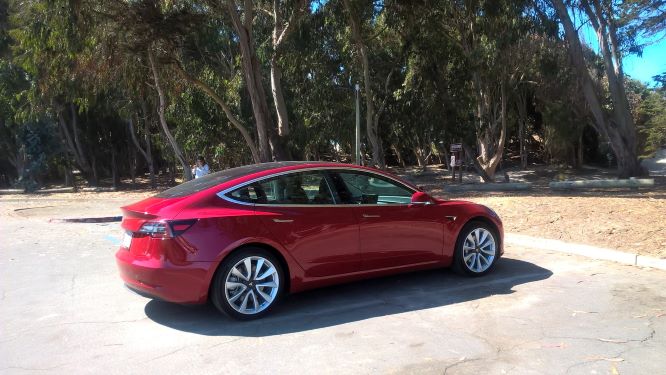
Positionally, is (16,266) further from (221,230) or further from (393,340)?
(393,340)

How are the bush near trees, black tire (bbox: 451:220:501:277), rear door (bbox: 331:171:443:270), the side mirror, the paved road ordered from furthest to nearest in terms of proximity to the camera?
the bush near trees → black tire (bbox: 451:220:501:277) → the side mirror → rear door (bbox: 331:171:443:270) → the paved road

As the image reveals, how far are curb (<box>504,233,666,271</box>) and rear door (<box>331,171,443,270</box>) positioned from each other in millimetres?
2875

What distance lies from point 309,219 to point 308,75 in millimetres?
19451

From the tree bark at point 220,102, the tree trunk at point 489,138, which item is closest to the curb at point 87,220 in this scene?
the tree bark at point 220,102

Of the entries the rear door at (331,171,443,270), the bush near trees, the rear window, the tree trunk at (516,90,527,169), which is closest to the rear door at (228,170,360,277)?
the rear door at (331,171,443,270)

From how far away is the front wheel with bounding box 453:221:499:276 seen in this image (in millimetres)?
6840

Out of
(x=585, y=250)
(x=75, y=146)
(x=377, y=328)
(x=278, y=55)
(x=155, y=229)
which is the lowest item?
(x=377, y=328)

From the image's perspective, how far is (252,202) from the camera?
5602 mm

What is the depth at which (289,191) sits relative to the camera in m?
5.87

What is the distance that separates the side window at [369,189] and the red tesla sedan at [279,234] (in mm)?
12

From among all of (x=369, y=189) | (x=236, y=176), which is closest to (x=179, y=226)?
(x=236, y=176)

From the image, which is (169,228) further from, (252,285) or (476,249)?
(476,249)

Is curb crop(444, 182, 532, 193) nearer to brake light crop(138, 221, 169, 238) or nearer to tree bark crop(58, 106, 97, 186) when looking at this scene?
brake light crop(138, 221, 169, 238)

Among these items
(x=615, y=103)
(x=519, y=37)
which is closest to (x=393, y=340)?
(x=519, y=37)
